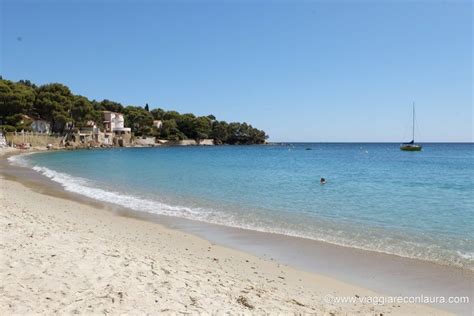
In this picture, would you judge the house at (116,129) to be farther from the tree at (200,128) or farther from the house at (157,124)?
the tree at (200,128)

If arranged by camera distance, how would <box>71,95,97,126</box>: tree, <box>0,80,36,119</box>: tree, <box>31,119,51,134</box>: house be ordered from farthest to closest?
1. <box>71,95,97,126</box>: tree
2. <box>31,119,51,134</box>: house
3. <box>0,80,36,119</box>: tree

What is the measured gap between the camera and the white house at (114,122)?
11544 centimetres

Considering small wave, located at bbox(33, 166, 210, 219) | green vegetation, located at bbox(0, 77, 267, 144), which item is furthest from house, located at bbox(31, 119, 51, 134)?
small wave, located at bbox(33, 166, 210, 219)

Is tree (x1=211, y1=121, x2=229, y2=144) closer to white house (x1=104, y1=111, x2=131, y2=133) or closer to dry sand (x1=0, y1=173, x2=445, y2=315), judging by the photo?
white house (x1=104, y1=111, x2=131, y2=133)

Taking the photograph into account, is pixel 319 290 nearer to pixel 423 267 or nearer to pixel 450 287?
pixel 450 287

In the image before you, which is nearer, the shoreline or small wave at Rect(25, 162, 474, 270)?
the shoreline

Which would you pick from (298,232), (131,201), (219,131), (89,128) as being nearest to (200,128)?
(219,131)

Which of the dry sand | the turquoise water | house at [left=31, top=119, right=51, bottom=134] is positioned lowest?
the turquoise water

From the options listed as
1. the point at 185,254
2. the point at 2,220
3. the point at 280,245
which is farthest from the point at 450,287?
the point at 2,220

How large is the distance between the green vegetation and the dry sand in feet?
252

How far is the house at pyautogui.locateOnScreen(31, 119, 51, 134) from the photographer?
281ft

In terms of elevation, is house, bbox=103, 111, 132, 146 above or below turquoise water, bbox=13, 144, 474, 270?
above

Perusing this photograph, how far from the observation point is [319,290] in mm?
6410

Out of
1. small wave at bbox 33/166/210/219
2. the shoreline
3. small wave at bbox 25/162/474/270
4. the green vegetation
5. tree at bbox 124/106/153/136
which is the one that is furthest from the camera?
tree at bbox 124/106/153/136
